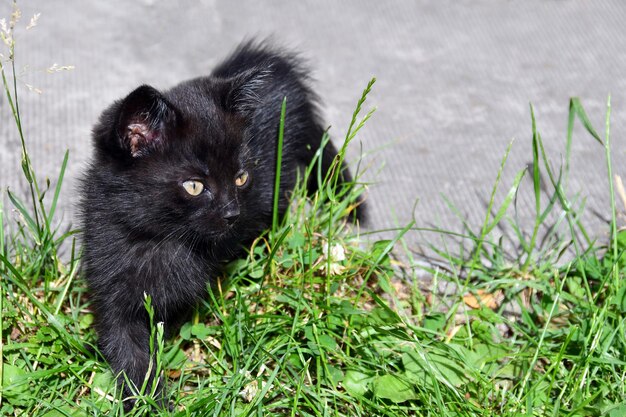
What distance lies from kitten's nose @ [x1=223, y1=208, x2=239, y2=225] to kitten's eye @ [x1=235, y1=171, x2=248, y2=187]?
0.12m

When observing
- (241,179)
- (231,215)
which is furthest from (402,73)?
(231,215)

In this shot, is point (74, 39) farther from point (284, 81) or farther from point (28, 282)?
point (28, 282)

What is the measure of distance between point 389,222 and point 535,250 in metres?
0.53

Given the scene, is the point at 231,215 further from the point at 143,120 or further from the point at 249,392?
the point at 249,392

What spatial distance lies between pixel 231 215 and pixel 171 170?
0.64 ft

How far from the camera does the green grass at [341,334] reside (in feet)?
6.71

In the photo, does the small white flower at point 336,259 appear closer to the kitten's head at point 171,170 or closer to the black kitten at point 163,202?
the black kitten at point 163,202

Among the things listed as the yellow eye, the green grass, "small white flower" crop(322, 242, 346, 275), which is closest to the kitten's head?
the yellow eye

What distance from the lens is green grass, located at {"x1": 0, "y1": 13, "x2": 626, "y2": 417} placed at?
2.04 metres

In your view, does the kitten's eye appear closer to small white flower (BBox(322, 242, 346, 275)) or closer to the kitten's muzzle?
the kitten's muzzle

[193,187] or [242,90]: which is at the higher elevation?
[242,90]

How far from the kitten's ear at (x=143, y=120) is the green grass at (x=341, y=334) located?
0.31 meters

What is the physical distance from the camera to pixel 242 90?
2121 mm

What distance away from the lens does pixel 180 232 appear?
6.75 feet
